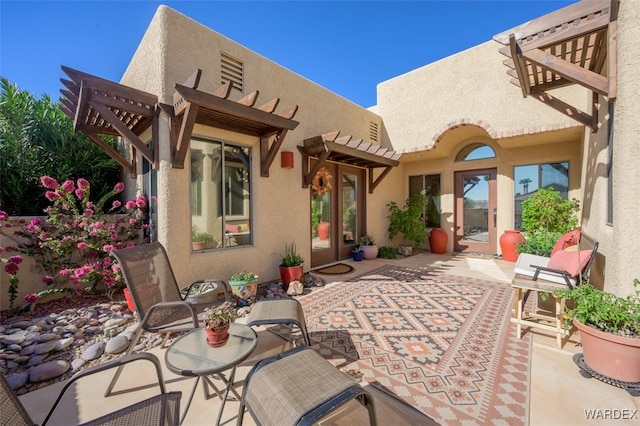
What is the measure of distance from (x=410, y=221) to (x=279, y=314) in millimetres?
6721

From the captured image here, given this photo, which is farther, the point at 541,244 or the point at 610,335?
the point at 541,244

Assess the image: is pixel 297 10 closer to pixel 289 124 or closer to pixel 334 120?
pixel 334 120

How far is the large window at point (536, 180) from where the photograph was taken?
706 centimetres

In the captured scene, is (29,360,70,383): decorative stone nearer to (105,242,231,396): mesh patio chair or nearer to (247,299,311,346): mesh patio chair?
(105,242,231,396): mesh patio chair

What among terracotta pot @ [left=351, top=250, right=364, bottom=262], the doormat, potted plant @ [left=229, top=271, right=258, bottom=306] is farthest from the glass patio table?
terracotta pot @ [left=351, top=250, right=364, bottom=262]

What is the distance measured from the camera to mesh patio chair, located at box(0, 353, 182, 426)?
1.18 meters

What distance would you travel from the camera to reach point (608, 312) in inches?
94.0

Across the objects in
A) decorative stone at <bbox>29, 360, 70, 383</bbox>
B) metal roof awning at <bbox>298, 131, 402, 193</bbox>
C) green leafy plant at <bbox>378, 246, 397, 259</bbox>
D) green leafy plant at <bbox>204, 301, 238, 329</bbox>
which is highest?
metal roof awning at <bbox>298, 131, 402, 193</bbox>

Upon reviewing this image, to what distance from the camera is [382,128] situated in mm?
9273

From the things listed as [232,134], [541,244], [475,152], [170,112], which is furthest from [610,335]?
[475,152]

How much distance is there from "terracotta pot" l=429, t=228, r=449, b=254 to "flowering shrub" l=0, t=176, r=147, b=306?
333 inches

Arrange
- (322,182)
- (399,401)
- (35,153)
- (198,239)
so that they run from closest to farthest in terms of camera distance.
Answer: (399,401) → (198,239) → (35,153) → (322,182)

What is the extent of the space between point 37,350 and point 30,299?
145 cm

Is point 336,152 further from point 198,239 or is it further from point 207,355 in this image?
point 207,355
